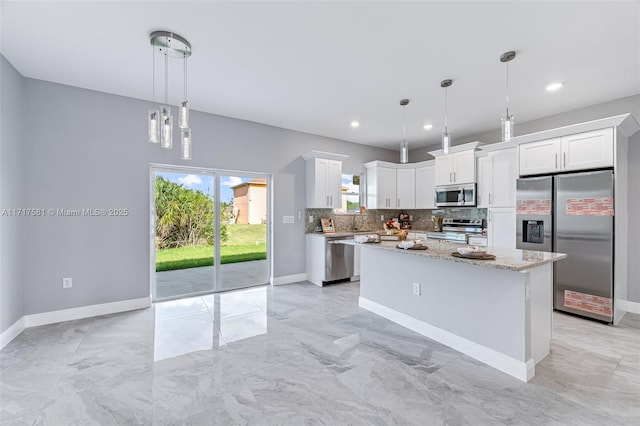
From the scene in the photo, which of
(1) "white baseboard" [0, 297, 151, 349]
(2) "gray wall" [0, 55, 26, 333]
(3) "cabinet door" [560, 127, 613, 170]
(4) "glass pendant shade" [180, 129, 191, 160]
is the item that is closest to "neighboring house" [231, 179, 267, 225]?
(1) "white baseboard" [0, 297, 151, 349]

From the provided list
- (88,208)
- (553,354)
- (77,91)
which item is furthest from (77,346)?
(553,354)

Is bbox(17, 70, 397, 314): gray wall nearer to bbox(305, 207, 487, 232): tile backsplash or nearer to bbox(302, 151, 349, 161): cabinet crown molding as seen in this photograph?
bbox(302, 151, 349, 161): cabinet crown molding

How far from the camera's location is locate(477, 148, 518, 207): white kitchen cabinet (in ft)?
14.0

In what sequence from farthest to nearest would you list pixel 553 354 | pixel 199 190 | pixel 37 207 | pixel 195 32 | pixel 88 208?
pixel 199 190 → pixel 88 208 → pixel 37 207 → pixel 553 354 → pixel 195 32

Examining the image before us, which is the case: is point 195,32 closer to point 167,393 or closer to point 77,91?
point 77,91

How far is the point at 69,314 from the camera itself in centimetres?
329

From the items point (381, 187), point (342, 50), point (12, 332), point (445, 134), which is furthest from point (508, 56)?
point (12, 332)

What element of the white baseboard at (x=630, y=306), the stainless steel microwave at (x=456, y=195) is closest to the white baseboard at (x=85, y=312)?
the stainless steel microwave at (x=456, y=195)

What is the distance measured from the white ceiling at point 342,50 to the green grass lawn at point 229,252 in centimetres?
205

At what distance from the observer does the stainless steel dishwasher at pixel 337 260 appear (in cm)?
482

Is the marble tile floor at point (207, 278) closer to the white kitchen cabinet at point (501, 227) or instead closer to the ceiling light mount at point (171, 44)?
the ceiling light mount at point (171, 44)

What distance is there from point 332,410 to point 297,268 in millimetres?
3353

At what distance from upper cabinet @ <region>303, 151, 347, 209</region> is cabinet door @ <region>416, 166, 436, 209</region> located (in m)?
1.84

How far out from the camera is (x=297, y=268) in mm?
5109
